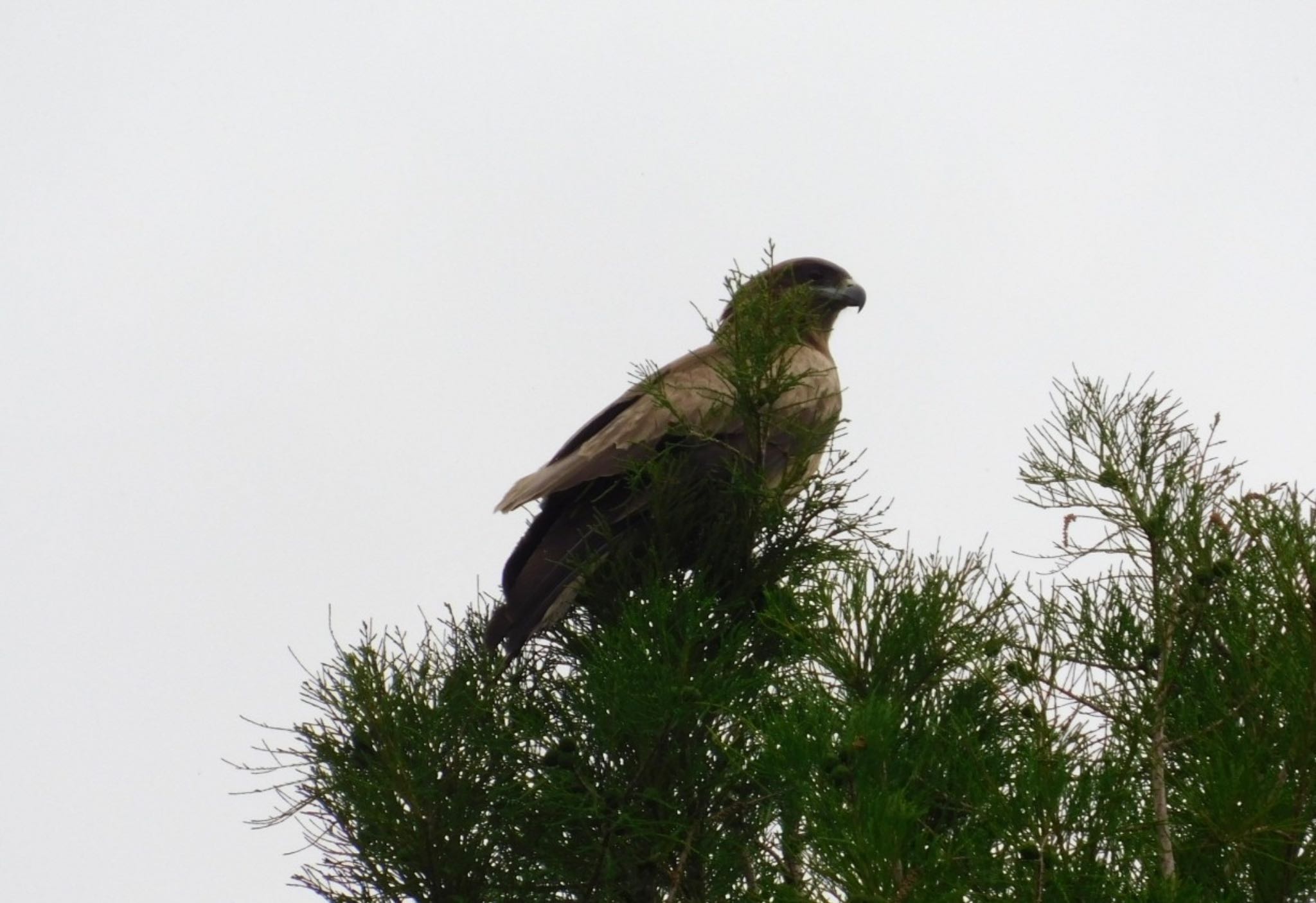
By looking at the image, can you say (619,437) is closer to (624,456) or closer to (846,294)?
(624,456)

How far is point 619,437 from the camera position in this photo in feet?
16.0

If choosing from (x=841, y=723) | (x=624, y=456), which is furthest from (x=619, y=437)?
(x=841, y=723)

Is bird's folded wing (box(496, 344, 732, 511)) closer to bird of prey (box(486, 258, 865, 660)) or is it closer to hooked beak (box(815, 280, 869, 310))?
bird of prey (box(486, 258, 865, 660))

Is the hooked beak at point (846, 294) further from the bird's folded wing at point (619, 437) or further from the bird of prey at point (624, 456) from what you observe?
the bird's folded wing at point (619, 437)

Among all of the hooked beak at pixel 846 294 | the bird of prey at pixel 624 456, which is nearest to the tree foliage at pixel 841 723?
the bird of prey at pixel 624 456

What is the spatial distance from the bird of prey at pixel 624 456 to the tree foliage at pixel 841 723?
0.25 ft

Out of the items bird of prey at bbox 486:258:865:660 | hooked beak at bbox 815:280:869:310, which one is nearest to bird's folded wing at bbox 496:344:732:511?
bird of prey at bbox 486:258:865:660

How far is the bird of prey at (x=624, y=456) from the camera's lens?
4203mm

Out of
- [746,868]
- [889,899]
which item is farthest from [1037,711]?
[746,868]

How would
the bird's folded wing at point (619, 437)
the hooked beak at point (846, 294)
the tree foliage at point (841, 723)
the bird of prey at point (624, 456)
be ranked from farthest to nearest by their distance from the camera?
1. the hooked beak at point (846, 294)
2. the bird's folded wing at point (619, 437)
3. the bird of prey at point (624, 456)
4. the tree foliage at point (841, 723)

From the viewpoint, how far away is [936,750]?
10.7ft

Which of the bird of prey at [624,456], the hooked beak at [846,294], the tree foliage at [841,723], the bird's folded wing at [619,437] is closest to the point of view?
the tree foliage at [841,723]

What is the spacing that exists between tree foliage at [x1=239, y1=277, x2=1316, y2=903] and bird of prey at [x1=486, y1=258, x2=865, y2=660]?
3.0 inches

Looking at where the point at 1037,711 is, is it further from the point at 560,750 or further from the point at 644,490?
the point at 644,490
